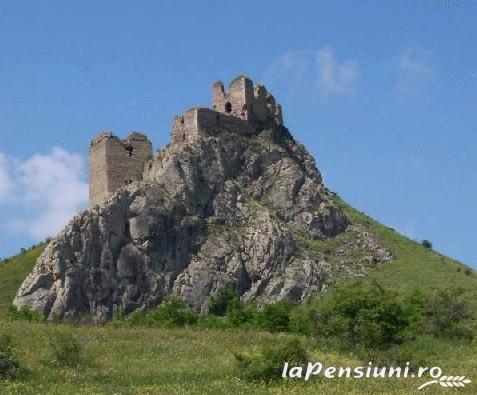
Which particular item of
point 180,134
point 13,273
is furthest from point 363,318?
point 13,273

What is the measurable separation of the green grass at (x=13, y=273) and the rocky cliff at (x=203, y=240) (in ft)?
28.3

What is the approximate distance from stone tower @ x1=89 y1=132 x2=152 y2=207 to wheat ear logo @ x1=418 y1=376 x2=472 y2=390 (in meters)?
55.4

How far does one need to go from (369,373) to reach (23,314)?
39.5m

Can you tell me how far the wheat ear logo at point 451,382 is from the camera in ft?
126

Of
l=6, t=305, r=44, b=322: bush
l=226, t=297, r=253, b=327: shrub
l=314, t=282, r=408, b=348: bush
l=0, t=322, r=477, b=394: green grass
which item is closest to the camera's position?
l=0, t=322, r=477, b=394: green grass

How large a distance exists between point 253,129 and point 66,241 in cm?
2538

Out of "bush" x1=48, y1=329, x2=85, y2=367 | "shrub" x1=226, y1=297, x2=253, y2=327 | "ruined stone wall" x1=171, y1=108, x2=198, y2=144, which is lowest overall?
"bush" x1=48, y1=329, x2=85, y2=367

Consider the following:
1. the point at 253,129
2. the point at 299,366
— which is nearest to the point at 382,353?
the point at 299,366

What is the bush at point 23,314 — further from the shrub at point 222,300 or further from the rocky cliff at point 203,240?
the shrub at point 222,300

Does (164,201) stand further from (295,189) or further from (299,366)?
Answer: (299,366)

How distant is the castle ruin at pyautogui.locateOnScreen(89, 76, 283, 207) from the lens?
306 ft

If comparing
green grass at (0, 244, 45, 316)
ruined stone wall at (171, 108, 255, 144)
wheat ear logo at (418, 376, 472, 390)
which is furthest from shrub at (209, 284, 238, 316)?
wheat ear logo at (418, 376, 472, 390)

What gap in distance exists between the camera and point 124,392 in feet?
113

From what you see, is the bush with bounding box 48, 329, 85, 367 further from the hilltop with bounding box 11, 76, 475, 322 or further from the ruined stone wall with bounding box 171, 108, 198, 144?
the ruined stone wall with bounding box 171, 108, 198, 144
